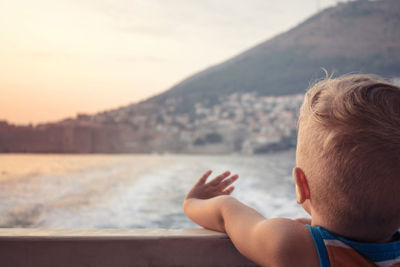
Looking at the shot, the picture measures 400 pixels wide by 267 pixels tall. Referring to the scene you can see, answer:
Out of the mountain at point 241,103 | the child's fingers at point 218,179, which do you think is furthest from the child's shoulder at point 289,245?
the mountain at point 241,103

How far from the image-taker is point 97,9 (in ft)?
71.7

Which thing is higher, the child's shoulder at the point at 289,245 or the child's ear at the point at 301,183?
the child's ear at the point at 301,183

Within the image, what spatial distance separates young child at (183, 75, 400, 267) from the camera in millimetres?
521

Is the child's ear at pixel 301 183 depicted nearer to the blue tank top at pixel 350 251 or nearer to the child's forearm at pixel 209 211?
the blue tank top at pixel 350 251

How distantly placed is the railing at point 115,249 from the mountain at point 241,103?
85.5 feet

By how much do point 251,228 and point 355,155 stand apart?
0.22 metres

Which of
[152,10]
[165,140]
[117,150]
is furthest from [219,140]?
[152,10]

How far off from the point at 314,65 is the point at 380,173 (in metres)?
45.9

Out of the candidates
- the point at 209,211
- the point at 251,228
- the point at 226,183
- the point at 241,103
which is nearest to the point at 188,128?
the point at 241,103

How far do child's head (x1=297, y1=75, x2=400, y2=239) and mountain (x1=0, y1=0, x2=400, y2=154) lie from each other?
1044 inches

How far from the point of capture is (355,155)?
0.52m

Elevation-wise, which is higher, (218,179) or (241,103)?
(241,103)

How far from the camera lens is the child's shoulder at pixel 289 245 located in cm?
54

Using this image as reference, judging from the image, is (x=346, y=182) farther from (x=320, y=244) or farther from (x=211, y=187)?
(x=211, y=187)
